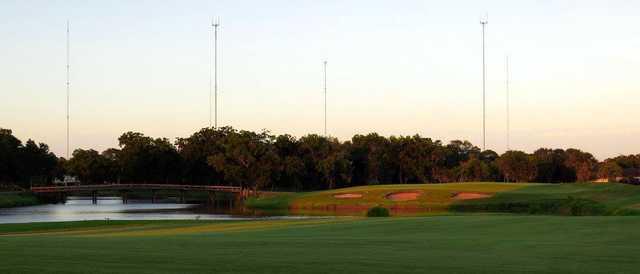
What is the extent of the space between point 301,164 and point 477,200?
6118 centimetres

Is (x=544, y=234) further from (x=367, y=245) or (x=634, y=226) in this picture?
(x=367, y=245)

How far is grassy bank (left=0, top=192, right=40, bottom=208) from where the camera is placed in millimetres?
110725

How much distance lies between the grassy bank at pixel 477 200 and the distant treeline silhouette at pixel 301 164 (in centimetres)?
4319

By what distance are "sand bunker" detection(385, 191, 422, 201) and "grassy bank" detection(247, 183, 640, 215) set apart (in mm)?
424

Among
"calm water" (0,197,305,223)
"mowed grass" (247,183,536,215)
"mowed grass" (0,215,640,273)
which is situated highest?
"mowed grass" (0,215,640,273)

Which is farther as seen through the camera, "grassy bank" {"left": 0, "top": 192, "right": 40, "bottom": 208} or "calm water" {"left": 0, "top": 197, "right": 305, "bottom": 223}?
"grassy bank" {"left": 0, "top": 192, "right": 40, "bottom": 208}

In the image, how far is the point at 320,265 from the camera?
1555 cm

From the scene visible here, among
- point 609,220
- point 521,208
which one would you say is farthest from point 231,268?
point 521,208

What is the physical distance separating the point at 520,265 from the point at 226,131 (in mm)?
143805

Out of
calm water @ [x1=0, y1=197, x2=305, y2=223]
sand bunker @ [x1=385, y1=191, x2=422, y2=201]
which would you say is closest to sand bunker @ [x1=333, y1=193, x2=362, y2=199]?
sand bunker @ [x1=385, y1=191, x2=422, y2=201]

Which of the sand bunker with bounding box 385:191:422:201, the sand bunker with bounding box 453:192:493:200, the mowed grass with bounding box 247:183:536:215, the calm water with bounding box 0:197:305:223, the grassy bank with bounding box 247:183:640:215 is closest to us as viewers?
the calm water with bounding box 0:197:305:223

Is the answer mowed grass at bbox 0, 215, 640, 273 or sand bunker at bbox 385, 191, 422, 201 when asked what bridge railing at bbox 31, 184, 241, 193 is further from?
mowed grass at bbox 0, 215, 640, 273

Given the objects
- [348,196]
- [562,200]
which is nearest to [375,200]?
[348,196]

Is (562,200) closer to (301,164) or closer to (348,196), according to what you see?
(348,196)
